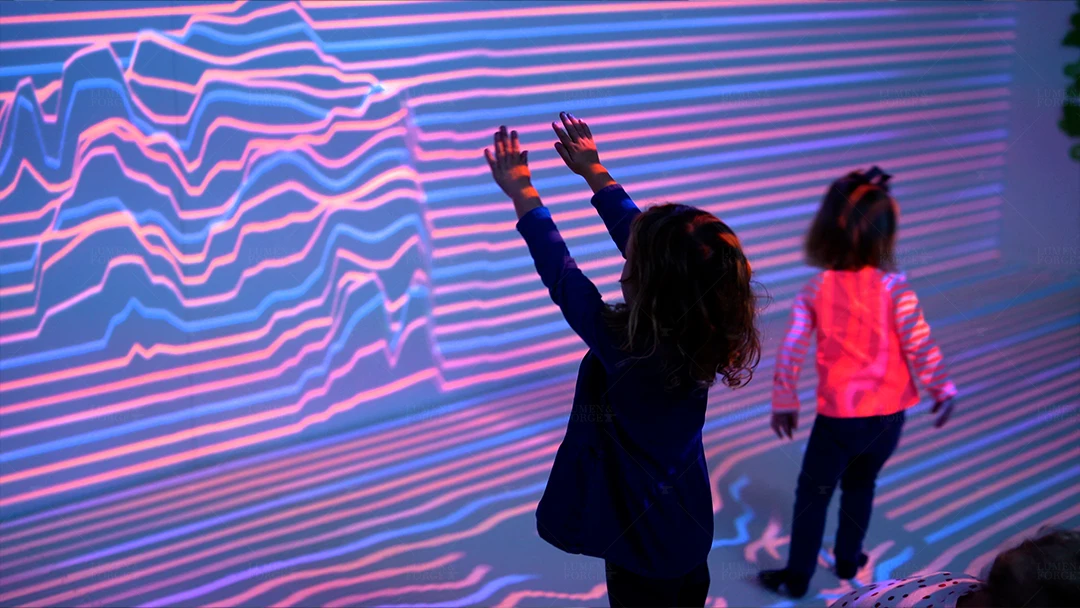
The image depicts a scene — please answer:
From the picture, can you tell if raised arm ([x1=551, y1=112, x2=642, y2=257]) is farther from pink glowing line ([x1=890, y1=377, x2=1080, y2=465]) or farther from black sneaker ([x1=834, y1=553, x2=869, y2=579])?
pink glowing line ([x1=890, y1=377, x2=1080, y2=465])

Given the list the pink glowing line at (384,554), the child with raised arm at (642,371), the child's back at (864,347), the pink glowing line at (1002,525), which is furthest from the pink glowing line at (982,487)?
the child with raised arm at (642,371)

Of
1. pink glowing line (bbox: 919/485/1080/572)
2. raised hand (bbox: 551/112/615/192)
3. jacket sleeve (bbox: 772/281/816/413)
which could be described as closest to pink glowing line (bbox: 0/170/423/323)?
jacket sleeve (bbox: 772/281/816/413)

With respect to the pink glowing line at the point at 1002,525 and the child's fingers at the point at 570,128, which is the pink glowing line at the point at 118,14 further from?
the pink glowing line at the point at 1002,525

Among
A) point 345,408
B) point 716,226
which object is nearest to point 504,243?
point 345,408

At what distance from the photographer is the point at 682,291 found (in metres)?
1.26

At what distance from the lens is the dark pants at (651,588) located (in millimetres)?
1458

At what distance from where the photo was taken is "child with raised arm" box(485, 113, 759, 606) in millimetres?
1266

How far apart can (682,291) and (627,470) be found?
319 millimetres

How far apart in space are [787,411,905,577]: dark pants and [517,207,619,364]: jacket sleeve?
989 mm

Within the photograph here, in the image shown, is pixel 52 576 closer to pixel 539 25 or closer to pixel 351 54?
pixel 351 54

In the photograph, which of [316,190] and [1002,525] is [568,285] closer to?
[1002,525]

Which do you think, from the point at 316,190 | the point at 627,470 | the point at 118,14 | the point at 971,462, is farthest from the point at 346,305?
the point at 971,462

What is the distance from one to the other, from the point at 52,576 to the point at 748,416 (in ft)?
8.18

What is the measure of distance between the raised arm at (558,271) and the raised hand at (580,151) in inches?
5.7
